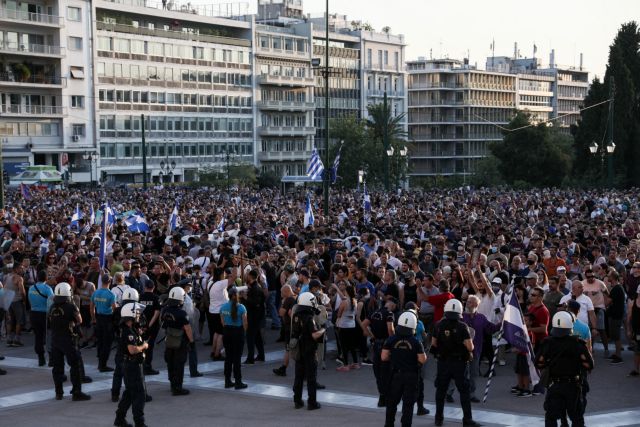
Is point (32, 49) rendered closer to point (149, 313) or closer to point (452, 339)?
point (149, 313)

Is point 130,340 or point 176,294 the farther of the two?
point 176,294

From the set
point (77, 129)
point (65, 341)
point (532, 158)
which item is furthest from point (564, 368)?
point (77, 129)

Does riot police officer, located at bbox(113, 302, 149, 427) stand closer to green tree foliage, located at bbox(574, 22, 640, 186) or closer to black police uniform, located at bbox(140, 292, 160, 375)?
black police uniform, located at bbox(140, 292, 160, 375)

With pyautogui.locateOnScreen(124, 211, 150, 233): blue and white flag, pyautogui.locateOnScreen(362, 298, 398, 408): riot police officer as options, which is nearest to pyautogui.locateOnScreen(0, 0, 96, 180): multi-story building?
pyautogui.locateOnScreen(124, 211, 150, 233): blue and white flag

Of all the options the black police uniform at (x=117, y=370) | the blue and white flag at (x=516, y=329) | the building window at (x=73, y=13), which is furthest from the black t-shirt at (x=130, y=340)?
the building window at (x=73, y=13)

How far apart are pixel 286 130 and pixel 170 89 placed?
53.0ft

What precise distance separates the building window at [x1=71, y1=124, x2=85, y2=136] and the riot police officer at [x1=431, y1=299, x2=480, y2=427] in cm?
8038

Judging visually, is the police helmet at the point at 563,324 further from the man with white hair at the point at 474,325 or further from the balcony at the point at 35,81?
the balcony at the point at 35,81

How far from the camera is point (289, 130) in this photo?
111625 mm

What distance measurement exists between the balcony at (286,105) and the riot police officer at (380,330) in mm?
94669

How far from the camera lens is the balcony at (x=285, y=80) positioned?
108562 millimetres

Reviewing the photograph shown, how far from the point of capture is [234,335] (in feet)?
50.6

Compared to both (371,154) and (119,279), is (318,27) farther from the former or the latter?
(119,279)

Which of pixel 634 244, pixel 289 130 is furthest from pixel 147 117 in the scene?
pixel 634 244
